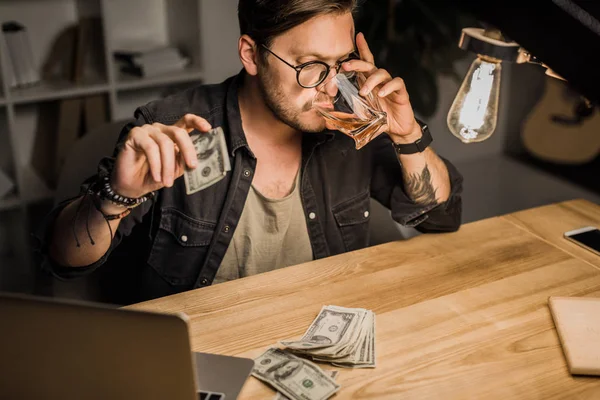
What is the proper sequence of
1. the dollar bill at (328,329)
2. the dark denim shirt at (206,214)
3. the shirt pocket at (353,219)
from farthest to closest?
1. the shirt pocket at (353,219)
2. the dark denim shirt at (206,214)
3. the dollar bill at (328,329)

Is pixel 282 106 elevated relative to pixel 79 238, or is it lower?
elevated

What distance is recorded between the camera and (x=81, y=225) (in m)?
1.39

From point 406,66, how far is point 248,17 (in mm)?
1201

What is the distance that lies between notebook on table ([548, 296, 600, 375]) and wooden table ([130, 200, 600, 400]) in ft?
0.06

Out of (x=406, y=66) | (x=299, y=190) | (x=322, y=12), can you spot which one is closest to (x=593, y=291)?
(x=299, y=190)

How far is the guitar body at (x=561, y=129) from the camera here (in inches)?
118

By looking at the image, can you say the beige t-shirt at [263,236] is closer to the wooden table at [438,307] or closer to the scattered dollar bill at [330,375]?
the wooden table at [438,307]

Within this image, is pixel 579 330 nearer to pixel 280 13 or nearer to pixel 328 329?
pixel 328 329

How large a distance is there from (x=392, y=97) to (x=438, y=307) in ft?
1.78

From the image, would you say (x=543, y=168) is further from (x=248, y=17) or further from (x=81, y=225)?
(x=81, y=225)

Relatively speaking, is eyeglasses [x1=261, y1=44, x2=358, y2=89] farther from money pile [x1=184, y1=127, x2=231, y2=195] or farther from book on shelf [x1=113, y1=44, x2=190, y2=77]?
book on shelf [x1=113, y1=44, x2=190, y2=77]

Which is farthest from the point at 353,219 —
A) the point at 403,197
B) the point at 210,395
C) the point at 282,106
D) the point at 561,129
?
the point at 561,129

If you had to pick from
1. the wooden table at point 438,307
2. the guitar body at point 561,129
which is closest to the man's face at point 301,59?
the wooden table at point 438,307

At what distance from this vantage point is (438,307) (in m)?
1.23
